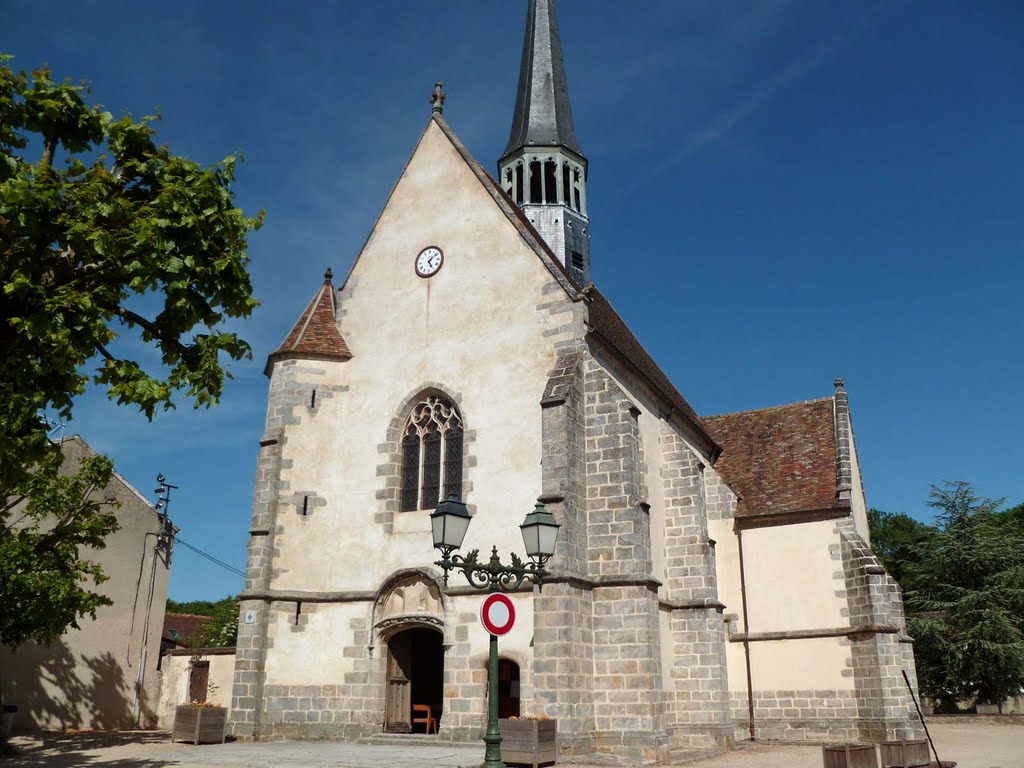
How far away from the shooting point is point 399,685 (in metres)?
17.2

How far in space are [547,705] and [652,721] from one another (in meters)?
1.90

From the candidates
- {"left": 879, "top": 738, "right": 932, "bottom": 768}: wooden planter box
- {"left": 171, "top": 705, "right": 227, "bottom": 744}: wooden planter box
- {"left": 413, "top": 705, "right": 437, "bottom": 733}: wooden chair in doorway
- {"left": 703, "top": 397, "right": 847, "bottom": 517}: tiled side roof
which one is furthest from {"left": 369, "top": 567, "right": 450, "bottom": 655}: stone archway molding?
{"left": 703, "top": 397, "right": 847, "bottom": 517}: tiled side roof

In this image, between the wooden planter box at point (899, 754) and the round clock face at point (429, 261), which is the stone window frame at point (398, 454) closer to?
the round clock face at point (429, 261)

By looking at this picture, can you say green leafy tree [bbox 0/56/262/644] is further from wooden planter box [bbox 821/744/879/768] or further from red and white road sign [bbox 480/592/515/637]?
wooden planter box [bbox 821/744/879/768]

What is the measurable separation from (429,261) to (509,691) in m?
9.40

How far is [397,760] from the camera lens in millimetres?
12547

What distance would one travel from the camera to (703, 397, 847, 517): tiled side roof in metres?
22.4

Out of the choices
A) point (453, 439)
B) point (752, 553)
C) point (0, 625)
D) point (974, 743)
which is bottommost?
point (974, 743)

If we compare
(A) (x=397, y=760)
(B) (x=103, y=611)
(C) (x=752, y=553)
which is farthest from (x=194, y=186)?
(C) (x=752, y=553)

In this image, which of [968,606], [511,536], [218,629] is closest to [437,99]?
[511,536]

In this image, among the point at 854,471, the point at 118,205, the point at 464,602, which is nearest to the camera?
the point at 118,205

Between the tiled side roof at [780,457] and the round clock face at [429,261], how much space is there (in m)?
10.3

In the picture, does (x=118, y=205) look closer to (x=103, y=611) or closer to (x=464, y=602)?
(x=464, y=602)

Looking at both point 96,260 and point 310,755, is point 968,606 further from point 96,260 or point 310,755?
point 96,260
